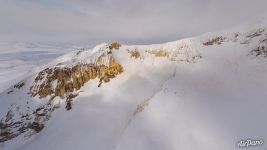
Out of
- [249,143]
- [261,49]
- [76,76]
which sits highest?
[261,49]

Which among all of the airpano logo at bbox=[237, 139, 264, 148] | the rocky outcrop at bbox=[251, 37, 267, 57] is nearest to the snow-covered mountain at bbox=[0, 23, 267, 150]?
the rocky outcrop at bbox=[251, 37, 267, 57]

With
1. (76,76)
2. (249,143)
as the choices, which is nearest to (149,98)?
(76,76)

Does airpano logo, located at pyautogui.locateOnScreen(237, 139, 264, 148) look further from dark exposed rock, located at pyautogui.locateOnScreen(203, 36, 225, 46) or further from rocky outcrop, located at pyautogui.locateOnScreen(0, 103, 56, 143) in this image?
rocky outcrop, located at pyautogui.locateOnScreen(0, 103, 56, 143)

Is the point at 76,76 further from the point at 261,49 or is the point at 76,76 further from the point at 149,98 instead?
the point at 261,49

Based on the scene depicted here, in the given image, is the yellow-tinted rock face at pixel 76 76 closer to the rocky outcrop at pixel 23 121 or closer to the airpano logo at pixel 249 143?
the rocky outcrop at pixel 23 121

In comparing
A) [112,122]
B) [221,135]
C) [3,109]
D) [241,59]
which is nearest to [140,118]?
[112,122]

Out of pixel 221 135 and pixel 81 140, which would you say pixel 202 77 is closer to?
pixel 221 135
